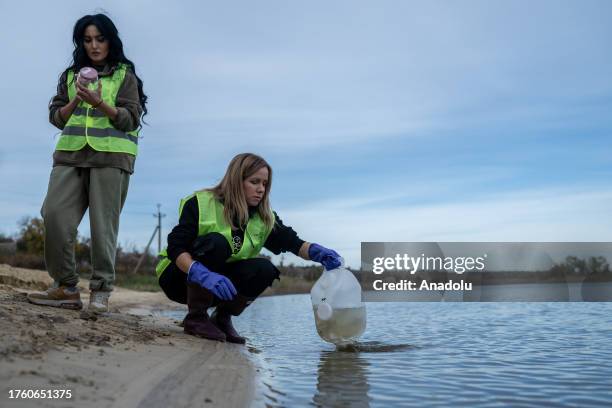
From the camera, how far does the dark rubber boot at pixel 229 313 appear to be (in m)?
4.36

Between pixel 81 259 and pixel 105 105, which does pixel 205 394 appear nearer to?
pixel 105 105

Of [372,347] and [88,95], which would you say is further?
[372,347]

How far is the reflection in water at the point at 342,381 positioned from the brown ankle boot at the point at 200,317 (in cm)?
72

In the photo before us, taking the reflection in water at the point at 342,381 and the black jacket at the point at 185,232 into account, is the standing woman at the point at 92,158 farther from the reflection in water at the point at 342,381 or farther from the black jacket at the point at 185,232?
the reflection in water at the point at 342,381

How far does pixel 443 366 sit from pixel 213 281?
1.43 m

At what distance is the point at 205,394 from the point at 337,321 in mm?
1839

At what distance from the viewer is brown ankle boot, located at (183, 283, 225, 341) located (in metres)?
4.15

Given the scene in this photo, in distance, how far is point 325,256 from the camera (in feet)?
14.6

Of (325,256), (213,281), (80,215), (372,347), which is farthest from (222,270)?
(372,347)

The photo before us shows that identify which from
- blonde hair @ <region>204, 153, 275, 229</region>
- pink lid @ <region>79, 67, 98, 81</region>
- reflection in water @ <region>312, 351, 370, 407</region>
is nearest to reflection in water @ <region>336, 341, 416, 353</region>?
reflection in water @ <region>312, 351, 370, 407</region>

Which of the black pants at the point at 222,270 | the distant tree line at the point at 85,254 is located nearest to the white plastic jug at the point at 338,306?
the black pants at the point at 222,270

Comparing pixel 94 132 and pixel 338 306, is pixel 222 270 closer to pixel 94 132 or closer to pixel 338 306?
pixel 338 306

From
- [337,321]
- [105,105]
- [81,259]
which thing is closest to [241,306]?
[337,321]

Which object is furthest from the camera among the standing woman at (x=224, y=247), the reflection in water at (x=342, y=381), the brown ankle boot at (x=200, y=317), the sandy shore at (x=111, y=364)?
the brown ankle boot at (x=200, y=317)
